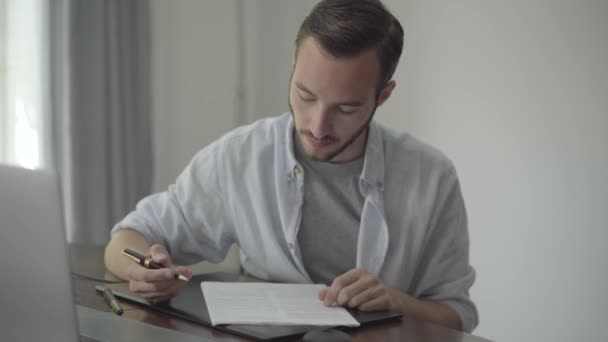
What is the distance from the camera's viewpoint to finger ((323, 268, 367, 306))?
46.2 inches

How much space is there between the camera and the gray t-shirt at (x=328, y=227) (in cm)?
161

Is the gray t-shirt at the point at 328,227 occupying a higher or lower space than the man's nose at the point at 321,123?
lower

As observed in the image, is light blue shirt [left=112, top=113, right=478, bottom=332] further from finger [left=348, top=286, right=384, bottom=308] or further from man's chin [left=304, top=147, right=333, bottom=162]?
finger [left=348, top=286, right=384, bottom=308]

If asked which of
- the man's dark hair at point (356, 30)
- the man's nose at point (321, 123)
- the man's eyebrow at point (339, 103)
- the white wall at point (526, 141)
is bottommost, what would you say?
the white wall at point (526, 141)

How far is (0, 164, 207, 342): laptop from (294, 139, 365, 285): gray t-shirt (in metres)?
0.87

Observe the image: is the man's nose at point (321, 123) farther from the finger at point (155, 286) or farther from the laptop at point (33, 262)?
the laptop at point (33, 262)

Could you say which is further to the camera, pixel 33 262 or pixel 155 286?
pixel 155 286

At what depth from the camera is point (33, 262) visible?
0.77 m

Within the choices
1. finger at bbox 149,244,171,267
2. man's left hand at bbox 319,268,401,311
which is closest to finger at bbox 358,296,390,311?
man's left hand at bbox 319,268,401,311

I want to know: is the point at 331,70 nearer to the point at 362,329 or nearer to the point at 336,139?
the point at 336,139

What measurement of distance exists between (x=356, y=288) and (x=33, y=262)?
0.61 metres

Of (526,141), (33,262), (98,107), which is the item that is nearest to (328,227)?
(33,262)

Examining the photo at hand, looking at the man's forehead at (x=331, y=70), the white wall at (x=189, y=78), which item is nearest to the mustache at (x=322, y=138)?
the man's forehead at (x=331, y=70)

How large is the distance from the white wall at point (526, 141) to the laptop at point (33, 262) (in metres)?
2.21
